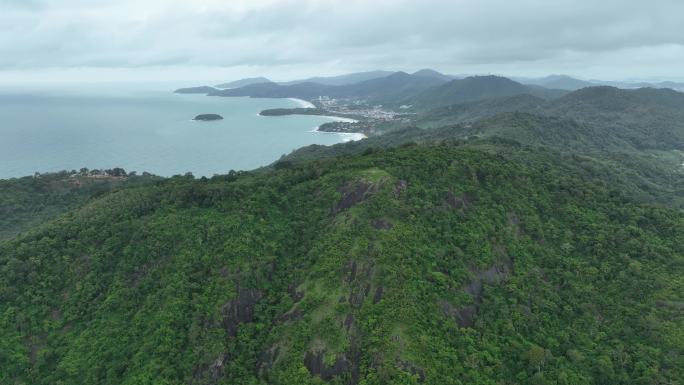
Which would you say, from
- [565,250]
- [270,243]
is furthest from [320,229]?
[565,250]

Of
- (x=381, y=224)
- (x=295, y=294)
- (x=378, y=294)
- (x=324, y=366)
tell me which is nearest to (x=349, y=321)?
(x=378, y=294)

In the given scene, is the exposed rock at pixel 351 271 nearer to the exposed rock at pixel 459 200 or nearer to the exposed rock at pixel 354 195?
the exposed rock at pixel 354 195

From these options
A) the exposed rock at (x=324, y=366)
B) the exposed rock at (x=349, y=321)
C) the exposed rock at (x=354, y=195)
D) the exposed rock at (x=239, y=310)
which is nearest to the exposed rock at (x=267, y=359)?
the exposed rock at (x=324, y=366)

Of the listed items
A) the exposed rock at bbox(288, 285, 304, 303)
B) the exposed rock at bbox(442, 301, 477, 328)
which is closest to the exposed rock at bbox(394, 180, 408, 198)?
the exposed rock at bbox(442, 301, 477, 328)

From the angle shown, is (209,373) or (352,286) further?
(352,286)

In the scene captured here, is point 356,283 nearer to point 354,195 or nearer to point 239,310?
point 239,310

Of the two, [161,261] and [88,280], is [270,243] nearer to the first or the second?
[161,261]
